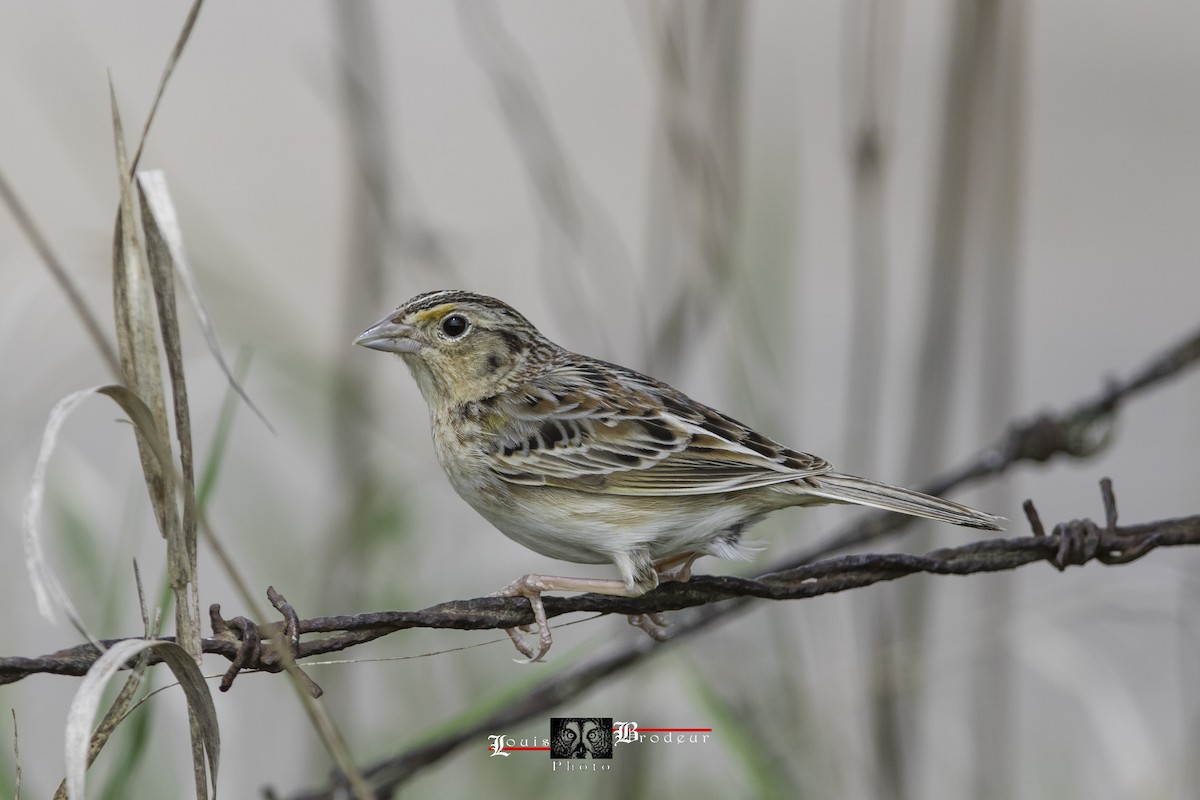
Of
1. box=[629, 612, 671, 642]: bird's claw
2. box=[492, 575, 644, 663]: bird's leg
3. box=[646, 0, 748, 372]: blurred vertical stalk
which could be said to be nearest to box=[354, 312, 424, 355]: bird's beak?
box=[646, 0, 748, 372]: blurred vertical stalk

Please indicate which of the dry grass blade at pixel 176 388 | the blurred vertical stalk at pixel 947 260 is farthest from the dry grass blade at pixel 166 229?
the blurred vertical stalk at pixel 947 260

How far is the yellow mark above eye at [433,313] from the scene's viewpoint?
439cm

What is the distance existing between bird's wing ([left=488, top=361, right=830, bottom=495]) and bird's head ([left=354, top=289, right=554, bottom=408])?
0.16 metres

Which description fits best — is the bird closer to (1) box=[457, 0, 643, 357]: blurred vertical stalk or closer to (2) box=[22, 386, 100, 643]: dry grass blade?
(1) box=[457, 0, 643, 357]: blurred vertical stalk

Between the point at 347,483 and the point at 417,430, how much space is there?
49.4 inches

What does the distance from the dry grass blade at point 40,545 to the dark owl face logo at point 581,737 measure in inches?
102

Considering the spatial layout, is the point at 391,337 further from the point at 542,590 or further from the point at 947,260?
the point at 947,260

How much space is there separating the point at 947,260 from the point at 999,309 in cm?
→ 35

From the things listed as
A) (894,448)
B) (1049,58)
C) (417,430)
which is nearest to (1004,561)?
(417,430)

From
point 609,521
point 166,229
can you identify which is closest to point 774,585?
point 609,521

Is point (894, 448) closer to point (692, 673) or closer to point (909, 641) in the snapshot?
point (909, 641)

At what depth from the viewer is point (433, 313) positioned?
4.41m

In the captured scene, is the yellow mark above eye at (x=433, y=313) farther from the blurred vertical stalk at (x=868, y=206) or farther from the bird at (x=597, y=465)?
the blurred vertical stalk at (x=868, y=206)

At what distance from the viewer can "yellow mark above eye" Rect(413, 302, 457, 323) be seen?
4.39 metres
